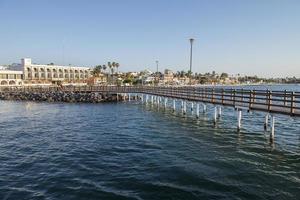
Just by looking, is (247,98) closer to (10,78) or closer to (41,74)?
(10,78)

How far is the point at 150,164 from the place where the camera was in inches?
622

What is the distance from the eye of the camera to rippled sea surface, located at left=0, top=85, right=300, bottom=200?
12.1 m

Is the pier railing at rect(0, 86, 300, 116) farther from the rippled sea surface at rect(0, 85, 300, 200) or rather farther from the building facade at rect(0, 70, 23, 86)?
the building facade at rect(0, 70, 23, 86)

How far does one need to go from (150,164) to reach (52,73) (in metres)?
151

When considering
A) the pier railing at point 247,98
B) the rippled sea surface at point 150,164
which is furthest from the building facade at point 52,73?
the rippled sea surface at point 150,164

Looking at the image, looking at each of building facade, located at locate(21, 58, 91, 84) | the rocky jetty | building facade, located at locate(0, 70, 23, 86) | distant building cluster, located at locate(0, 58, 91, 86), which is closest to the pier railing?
the rocky jetty

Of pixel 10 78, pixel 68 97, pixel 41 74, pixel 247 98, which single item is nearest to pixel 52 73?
pixel 41 74

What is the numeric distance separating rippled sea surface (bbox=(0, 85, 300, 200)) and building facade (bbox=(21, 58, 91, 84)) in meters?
110

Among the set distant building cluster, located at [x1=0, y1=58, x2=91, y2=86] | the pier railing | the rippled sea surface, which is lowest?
the rippled sea surface

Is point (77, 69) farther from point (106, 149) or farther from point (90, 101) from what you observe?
point (106, 149)

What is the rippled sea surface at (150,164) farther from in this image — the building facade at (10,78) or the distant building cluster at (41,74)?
the distant building cluster at (41,74)

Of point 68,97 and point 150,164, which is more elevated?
point 68,97

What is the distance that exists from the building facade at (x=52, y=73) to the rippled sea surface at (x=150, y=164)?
110452mm

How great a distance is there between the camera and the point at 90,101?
61.0 metres
